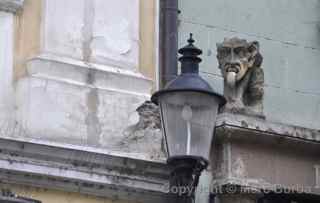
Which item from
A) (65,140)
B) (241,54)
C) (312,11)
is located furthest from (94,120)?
(312,11)

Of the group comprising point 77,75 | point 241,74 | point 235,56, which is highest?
point 235,56

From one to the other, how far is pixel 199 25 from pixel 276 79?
2.49 feet

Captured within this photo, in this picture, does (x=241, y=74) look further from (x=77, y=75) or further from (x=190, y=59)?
(x=190, y=59)

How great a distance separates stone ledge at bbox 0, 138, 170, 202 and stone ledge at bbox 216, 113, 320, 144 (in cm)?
64

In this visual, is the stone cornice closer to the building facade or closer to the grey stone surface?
the building facade

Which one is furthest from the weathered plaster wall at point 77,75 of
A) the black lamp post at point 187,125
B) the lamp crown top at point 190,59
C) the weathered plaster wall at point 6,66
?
the black lamp post at point 187,125

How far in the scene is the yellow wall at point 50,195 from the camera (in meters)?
10.1

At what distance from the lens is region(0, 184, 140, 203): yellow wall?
10125 millimetres

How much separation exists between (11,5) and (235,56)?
1666mm

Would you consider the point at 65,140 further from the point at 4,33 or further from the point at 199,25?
the point at 199,25

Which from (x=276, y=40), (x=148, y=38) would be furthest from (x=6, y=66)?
(x=276, y=40)

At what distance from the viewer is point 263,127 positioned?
1107cm

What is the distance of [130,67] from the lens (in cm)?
1091

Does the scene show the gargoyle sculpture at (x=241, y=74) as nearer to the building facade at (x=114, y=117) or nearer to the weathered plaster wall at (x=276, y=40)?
the building facade at (x=114, y=117)
